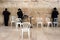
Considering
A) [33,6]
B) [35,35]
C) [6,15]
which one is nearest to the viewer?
[35,35]

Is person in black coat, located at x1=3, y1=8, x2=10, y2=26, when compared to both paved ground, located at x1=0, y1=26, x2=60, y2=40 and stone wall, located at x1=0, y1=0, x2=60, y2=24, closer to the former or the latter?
stone wall, located at x1=0, y1=0, x2=60, y2=24

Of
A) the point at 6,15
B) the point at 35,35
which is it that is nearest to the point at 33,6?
the point at 6,15

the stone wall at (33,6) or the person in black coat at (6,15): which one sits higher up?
the stone wall at (33,6)

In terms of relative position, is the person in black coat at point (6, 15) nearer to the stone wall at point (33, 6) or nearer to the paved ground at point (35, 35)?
the stone wall at point (33, 6)

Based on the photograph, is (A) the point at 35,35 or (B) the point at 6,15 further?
(B) the point at 6,15

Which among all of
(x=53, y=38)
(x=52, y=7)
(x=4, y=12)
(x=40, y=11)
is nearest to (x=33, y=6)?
(x=40, y=11)

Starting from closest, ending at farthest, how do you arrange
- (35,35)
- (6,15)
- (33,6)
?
(35,35) < (6,15) < (33,6)

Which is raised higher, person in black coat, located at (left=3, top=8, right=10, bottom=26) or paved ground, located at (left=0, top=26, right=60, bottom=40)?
person in black coat, located at (left=3, top=8, right=10, bottom=26)

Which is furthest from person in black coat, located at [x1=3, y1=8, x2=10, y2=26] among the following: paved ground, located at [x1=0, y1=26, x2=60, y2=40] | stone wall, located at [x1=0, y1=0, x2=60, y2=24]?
paved ground, located at [x1=0, y1=26, x2=60, y2=40]

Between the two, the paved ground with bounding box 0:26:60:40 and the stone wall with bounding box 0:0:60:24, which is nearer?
the paved ground with bounding box 0:26:60:40

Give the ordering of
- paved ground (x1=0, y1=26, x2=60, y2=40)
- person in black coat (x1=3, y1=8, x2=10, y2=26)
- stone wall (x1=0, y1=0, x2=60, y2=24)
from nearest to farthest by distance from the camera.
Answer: paved ground (x1=0, y1=26, x2=60, y2=40), person in black coat (x1=3, y1=8, x2=10, y2=26), stone wall (x1=0, y1=0, x2=60, y2=24)

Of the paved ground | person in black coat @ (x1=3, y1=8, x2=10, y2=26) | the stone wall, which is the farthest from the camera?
the stone wall

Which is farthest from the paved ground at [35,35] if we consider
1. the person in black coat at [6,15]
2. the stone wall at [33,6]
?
the stone wall at [33,6]

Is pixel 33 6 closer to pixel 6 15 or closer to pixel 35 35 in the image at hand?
pixel 6 15
